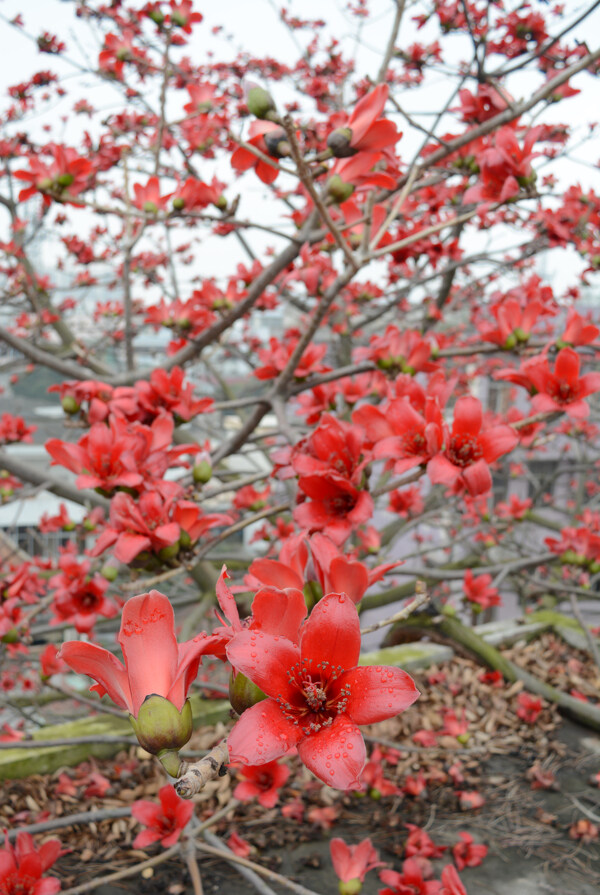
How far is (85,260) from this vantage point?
156 inches


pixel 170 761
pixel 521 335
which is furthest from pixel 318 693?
pixel 521 335

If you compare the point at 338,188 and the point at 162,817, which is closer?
the point at 338,188

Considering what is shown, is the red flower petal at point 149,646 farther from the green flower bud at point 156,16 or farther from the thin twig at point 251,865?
the green flower bud at point 156,16

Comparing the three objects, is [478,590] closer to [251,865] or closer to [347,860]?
[347,860]

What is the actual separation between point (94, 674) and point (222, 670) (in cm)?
748

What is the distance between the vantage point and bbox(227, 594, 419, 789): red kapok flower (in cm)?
56

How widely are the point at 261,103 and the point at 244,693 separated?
1039 millimetres

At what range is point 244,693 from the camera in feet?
2.08

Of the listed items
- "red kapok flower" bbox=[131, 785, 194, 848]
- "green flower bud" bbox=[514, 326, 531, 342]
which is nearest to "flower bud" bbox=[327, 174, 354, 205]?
"green flower bud" bbox=[514, 326, 531, 342]

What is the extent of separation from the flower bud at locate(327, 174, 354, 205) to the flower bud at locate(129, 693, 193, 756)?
1.01m

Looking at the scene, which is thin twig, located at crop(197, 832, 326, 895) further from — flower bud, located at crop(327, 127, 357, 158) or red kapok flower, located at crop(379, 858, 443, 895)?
flower bud, located at crop(327, 127, 357, 158)

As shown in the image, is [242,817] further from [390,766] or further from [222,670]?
[222,670]

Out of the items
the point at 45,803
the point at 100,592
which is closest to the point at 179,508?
the point at 100,592

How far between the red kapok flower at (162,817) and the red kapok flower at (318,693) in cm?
87
